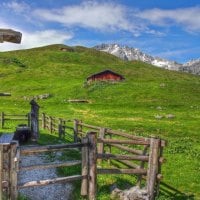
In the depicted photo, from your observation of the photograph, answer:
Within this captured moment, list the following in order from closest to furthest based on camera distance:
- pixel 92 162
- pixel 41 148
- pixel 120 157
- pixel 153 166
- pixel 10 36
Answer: pixel 10 36, pixel 41 148, pixel 92 162, pixel 120 157, pixel 153 166

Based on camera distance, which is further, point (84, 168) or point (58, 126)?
point (58, 126)

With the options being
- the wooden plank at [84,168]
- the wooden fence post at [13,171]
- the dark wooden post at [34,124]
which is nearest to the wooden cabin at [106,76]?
the dark wooden post at [34,124]

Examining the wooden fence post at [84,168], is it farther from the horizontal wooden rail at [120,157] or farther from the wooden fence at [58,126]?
the wooden fence at [58,126]

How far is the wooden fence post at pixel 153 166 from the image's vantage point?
51.6 ft

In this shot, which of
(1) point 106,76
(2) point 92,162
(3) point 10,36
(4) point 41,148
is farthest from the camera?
(1) point 106,76

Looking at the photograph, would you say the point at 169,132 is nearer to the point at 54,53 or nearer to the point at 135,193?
the point at 135,193

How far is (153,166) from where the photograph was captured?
1589cm

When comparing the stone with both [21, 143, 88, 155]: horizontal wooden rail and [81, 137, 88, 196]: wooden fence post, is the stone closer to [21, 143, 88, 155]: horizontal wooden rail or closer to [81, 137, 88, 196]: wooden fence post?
[81, 137, 88, 196]: wooden fence post

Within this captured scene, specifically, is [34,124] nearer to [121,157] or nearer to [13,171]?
[121,157]

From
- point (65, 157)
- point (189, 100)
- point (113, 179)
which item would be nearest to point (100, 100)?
point (189, 100)

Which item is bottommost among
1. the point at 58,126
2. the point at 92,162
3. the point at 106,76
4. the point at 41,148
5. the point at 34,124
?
the point at 58,126

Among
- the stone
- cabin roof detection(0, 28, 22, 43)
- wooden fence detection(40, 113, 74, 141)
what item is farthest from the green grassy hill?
cabin roof detection(0, 28, 22, 43)

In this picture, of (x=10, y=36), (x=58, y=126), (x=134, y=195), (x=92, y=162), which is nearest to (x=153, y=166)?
(x=134, y=195)

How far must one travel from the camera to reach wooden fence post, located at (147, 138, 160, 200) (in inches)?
619
